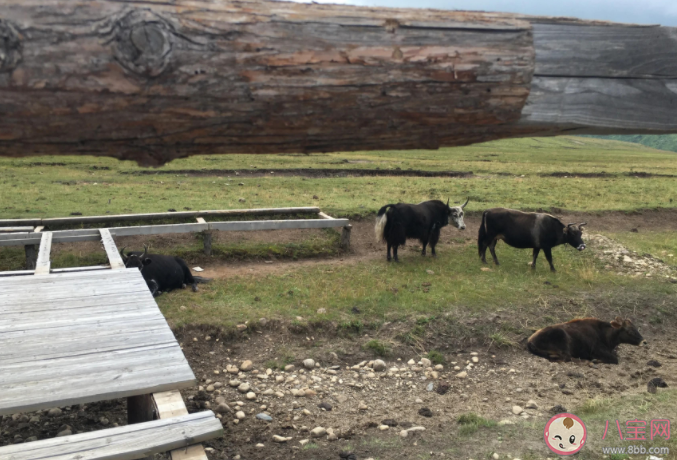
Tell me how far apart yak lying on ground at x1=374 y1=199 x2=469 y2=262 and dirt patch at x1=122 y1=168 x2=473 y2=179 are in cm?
1188

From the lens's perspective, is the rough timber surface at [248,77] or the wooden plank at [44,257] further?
the wooden plank at [44,257]

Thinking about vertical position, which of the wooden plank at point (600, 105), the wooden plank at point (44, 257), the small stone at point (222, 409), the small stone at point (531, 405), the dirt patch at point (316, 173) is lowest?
the dirt patch at point (316, 173)

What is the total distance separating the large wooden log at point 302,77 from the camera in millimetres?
1949

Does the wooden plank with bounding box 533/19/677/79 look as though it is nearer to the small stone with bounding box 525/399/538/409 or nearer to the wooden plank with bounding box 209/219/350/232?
the small stone with bounding box 525/399/538/409

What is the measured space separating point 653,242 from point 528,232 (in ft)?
14.9

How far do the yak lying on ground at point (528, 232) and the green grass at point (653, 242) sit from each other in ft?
7.22

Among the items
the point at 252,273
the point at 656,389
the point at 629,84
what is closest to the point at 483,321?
the point at 656,389

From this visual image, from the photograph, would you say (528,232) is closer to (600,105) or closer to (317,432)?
(317,432)

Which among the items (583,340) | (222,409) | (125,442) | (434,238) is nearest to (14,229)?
(222,409)

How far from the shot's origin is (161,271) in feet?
32.7

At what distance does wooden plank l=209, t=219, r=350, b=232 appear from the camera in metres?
12.0

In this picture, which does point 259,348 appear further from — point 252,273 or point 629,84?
point 629,84

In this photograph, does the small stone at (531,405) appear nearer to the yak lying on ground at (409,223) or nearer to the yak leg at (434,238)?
the yak lying on ground at (409,223)

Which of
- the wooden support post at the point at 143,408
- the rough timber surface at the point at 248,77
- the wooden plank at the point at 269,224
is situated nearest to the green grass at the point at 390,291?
the wooden plank at the point at 269,224
